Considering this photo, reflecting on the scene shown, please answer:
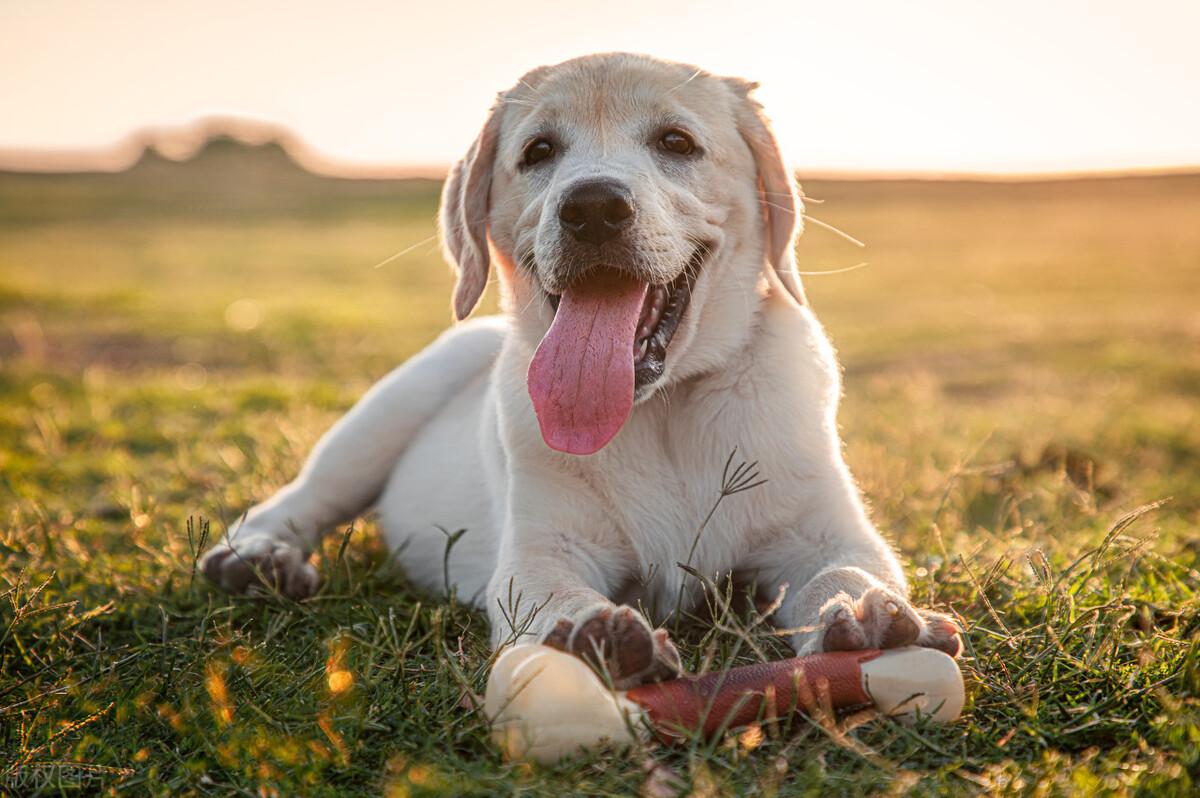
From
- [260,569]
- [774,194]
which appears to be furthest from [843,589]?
[260,569]

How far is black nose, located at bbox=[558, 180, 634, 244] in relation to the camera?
10.9 feet

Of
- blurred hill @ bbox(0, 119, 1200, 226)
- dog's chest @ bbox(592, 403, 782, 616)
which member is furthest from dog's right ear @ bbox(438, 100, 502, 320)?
blurred hill @ bbox(0, 119, 1200, 226)

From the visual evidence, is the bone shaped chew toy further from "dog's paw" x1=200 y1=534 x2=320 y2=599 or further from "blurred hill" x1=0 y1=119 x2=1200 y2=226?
"blurred hill" x1=0 y1=119 x2=1200 y2=226

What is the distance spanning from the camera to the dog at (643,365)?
3.38 meters

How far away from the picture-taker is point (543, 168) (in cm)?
383

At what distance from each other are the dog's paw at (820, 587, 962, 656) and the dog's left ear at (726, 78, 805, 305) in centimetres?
127

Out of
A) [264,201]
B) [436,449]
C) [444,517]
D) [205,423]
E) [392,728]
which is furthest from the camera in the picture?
[264,201]

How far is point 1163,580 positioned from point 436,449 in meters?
2.89

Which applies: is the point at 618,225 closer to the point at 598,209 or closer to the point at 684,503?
the point at 598,209

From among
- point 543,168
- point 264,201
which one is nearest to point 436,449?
point 543,168

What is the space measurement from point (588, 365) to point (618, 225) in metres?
0.43

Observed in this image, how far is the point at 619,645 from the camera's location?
2.62 metres

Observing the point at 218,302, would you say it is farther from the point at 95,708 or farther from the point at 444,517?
the point at 95,708

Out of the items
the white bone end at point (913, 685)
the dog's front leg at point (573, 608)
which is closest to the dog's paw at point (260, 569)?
the dog's front leg at point (573, 608)
